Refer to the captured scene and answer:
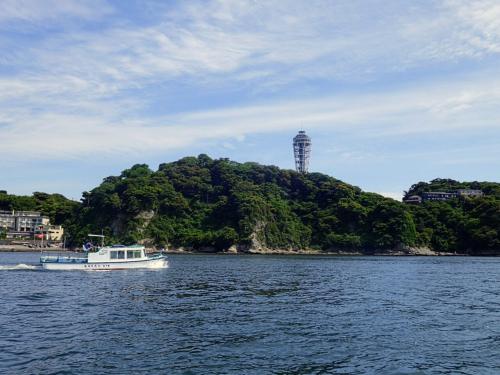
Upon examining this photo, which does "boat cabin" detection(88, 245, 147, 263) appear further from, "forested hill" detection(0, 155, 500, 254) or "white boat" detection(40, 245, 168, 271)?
"forested hill" detection(0, 155, 500, 254)

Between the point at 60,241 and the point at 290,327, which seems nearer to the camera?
the point at 290,327

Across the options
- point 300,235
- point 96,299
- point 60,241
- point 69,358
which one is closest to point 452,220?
point 300,235

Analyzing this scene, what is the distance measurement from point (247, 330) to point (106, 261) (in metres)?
49.9

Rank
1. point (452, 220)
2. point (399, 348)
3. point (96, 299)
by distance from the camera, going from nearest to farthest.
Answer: point (399, 348) → point (96, 299) → point (452, 220)

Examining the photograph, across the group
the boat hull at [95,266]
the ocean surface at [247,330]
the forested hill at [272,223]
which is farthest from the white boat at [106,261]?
the forested hill at [272,223]

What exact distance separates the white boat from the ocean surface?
22346mm

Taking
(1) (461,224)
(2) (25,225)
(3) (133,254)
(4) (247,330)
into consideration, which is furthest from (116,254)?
(2) (25,225)

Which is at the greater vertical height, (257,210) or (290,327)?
(257,210)

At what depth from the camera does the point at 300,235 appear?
7372 inches

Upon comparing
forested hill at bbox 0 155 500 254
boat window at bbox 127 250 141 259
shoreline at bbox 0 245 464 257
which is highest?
forested hill at bbox 0 155 500 254

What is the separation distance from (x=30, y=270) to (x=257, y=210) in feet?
374

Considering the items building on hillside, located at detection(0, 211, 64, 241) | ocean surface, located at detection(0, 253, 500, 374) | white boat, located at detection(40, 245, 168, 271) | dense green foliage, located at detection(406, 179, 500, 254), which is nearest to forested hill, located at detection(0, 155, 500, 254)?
dense green foliage, located at detection(406, 179, 500, 254)

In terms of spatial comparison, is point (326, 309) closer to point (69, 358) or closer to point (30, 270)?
point (69, 358)

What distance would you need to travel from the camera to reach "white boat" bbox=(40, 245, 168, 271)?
236 feet
